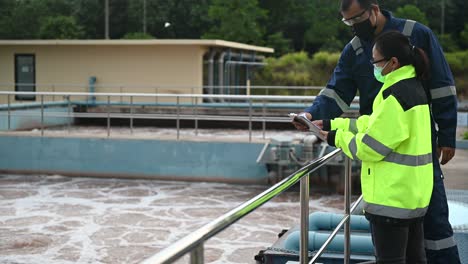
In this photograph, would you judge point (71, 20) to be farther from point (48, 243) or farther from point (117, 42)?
point (48, 243)

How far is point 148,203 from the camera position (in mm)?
12312

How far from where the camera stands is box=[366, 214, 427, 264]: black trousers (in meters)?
2.69

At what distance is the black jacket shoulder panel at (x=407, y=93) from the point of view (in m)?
2.60

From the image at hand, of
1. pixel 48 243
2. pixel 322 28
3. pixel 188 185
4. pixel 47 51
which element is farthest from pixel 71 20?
pixel 48 243

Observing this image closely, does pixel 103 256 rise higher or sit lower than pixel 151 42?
lower

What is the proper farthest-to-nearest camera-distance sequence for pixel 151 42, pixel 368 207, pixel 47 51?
1. pixel 47 51
2. pixel 151 42
3. pixel 368 207

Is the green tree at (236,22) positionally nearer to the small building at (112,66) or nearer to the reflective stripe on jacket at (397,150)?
the small building at (112,66)

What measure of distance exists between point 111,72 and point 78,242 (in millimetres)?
11630

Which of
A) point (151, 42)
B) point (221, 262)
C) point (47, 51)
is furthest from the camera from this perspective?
point (47, 51)

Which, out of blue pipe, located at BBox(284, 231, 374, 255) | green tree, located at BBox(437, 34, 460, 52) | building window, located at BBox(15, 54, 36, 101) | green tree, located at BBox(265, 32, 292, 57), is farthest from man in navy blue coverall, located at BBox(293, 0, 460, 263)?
green tree, located at BBox(437, 34, 460, 52)

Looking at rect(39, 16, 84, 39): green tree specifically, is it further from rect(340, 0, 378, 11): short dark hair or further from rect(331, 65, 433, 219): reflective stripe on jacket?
rect(331, 65, 433, 219): reflective stripe on jacket

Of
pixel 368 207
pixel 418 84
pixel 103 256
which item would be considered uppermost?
pixel 418 84

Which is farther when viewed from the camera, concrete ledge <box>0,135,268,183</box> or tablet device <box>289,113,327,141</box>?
concrete ledge <box>0,135,268,183</box>

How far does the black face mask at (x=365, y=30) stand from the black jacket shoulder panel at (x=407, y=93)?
1.21ft
